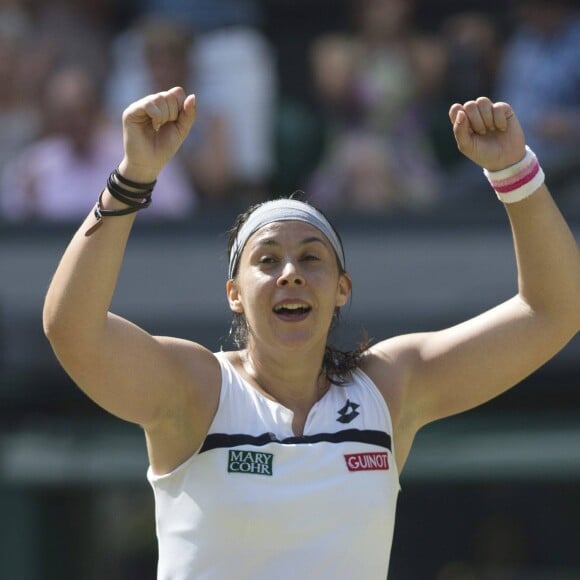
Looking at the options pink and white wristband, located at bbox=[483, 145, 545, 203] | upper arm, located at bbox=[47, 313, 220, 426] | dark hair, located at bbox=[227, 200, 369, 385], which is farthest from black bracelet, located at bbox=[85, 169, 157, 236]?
pink and white wristband, located at bbox=[483, 145, 545, 203]

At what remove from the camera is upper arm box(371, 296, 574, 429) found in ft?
11.4

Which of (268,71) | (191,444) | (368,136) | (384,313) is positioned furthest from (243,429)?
(268,71)

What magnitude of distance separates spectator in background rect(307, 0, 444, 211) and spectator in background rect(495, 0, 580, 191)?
0.53 m

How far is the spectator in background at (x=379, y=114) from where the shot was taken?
7500 millimetres

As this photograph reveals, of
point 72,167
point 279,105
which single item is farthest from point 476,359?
point 279,105

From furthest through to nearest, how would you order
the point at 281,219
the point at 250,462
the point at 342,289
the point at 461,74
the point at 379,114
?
the point at 461,74
the point at 379,114
the point at 342,289
the point at 281,219
the point at 250,462

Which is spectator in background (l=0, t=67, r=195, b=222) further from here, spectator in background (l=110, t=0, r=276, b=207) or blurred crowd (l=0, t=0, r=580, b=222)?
spectator in background (l=110, t=0, r=276, b=207)

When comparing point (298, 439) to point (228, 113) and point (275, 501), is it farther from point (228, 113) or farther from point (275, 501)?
point (228, 113)

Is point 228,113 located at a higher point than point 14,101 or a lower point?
lower

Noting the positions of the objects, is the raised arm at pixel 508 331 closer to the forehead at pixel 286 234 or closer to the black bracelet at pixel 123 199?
the forehead at pixel 286 234

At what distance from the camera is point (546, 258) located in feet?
11.3

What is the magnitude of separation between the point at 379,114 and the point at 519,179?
4318 millimetres

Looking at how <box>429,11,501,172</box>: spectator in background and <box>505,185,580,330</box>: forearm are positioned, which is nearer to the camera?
<box>505,185,580,330</box>: forearm

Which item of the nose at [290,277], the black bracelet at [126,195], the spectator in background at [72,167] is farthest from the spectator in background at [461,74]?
the black bracelet at [126,195]
